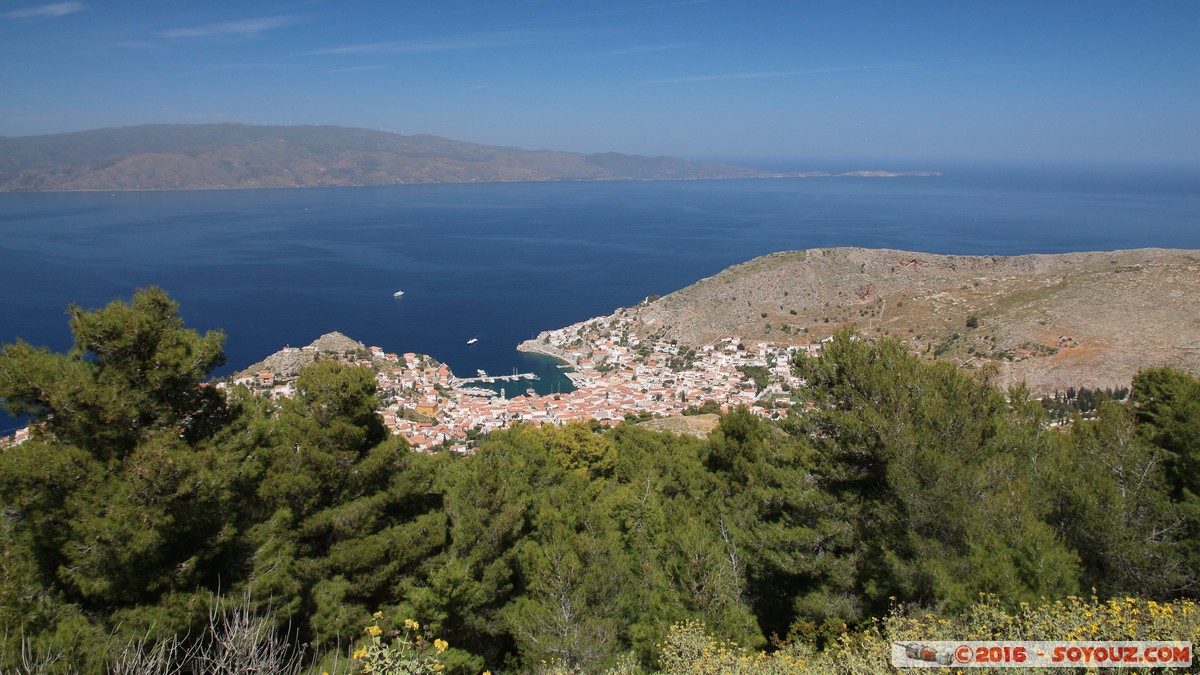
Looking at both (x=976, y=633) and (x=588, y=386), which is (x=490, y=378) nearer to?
(x=588, y=386)

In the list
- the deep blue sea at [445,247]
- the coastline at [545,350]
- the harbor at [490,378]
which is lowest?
the harbor at [490,378]

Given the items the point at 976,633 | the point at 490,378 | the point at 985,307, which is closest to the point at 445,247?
the point at 490,378

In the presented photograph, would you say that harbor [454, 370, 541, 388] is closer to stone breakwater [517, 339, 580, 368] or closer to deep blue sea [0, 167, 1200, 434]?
deep blue sea [0, 167, 1200, 434]

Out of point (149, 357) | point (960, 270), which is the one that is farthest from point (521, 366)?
point (149, 357)

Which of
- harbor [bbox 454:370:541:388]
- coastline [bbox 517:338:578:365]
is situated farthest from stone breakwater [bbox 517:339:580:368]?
harbor [bbox 454:370:541:388]

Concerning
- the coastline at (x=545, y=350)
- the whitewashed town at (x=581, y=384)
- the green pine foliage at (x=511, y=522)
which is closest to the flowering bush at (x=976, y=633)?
the green pine foliage at (x=511, y=522)

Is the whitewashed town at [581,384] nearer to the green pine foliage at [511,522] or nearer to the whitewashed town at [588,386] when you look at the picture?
the whitewashed town at [588,386]

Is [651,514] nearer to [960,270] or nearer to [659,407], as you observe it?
[659,407]

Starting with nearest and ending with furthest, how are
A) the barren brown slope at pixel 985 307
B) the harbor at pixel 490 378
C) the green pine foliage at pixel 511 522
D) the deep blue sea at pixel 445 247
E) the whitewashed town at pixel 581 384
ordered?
the green pine foliage at pixel 511 522, the barren brown slope at pixel 985 307, the whitewashed town at pixel 581 384, the harbor at pixel 490 378, the deep blue sea at pixel 445 247
